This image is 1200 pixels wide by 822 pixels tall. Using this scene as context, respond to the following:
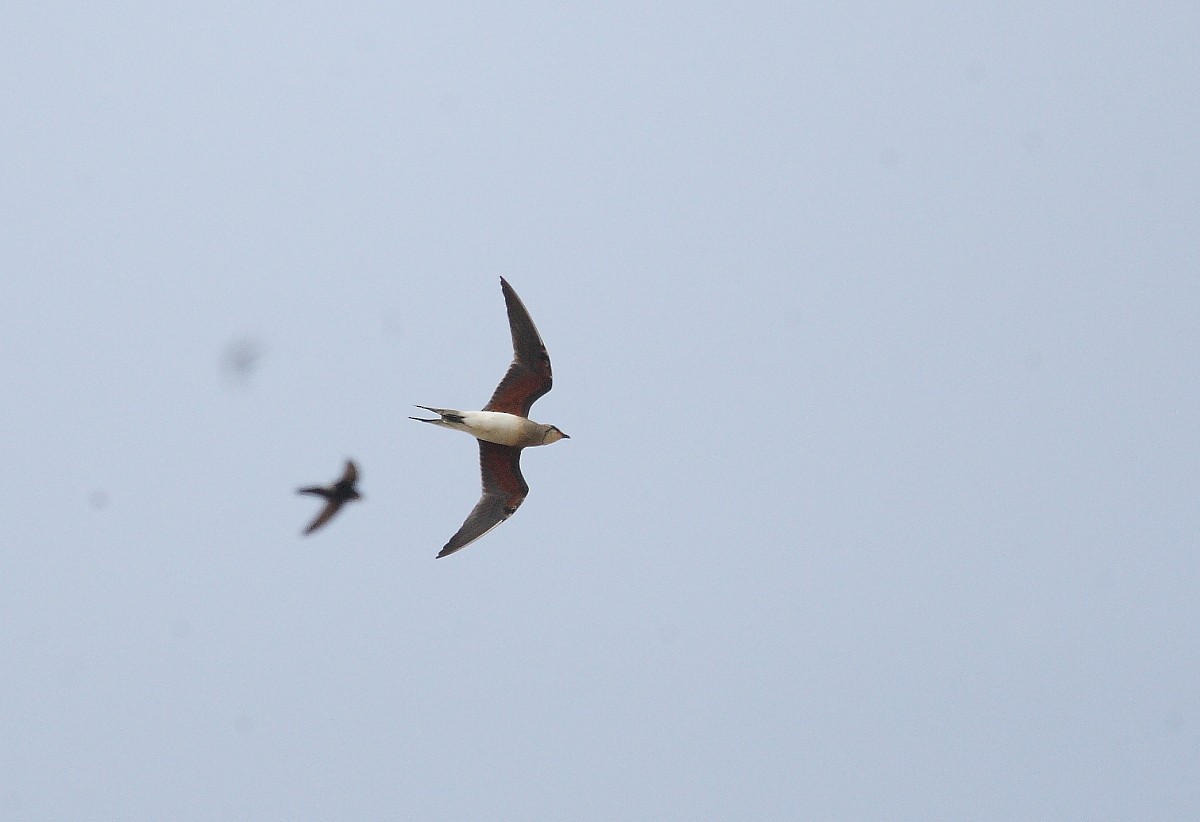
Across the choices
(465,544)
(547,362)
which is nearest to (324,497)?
(465,544)

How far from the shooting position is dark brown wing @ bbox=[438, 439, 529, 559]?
98.7 ft

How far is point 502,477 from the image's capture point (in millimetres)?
30250

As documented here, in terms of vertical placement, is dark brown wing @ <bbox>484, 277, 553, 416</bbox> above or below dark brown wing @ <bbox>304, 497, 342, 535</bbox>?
above

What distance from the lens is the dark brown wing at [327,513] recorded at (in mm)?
29500

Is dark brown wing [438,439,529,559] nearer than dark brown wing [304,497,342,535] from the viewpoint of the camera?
No

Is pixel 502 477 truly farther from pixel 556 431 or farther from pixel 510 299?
pixel 510 299

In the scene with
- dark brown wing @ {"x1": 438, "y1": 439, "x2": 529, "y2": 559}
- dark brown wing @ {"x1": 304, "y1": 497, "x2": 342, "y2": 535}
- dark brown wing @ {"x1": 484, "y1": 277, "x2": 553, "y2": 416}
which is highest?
dark brown wing @ {"x1": 484, "y1": 277, "x2": 553, "y2": 416}

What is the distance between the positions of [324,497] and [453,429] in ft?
8.46

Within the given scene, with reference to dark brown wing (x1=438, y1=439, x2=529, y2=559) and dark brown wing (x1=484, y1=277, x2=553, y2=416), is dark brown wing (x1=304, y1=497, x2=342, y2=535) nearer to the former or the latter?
dark brown wing (x1=438, y1=439, x2=529, y2=559)

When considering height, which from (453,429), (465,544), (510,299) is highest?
(510,299)

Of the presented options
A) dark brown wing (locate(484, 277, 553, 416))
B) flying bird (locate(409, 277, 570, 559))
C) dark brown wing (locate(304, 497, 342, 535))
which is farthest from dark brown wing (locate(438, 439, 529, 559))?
dark brown wing (locate(304, 497, 342, 535))

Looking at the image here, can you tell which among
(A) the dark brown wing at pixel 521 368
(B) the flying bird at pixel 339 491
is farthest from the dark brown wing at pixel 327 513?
(A) the dark brown wing at pixel 521 368

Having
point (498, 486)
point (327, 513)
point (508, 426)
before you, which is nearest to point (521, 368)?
point (508, 426)

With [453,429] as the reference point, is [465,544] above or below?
below
